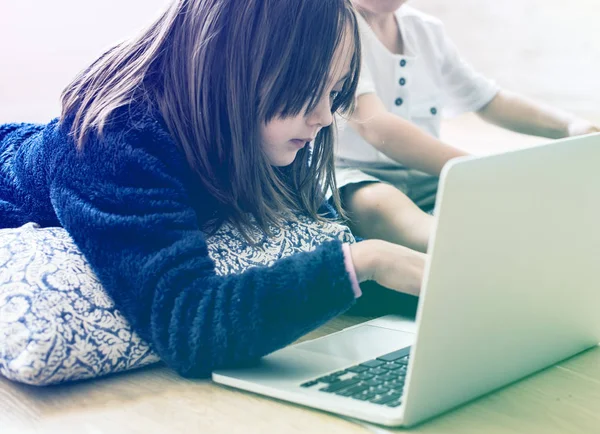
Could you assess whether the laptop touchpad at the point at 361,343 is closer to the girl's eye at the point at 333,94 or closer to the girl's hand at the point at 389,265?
the girl's hand at the point at 389,265

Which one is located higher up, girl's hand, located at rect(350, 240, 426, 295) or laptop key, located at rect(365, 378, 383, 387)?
girl's hand, located at rect(350, 240, 426, 295)

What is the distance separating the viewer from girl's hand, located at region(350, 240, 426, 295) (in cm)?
69

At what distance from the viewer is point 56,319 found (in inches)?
28.6

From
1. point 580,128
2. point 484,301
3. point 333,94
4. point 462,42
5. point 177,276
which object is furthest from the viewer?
point 462,42

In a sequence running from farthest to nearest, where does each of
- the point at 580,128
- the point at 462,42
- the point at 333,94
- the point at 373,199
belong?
1. the point at 462,42
2. the point at 580,128
3. the point at 373,199
4. the point at 333,94

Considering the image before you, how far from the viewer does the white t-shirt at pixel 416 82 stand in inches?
50.6

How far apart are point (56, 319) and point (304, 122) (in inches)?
12.9

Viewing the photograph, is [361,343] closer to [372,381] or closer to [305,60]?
[372,381]

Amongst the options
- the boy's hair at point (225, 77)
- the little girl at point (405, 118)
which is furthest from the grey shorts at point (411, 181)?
the boy's hair at point (225, 77)

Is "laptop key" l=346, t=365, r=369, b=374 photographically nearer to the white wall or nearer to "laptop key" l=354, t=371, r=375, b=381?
"laptop key" l=354, t=371, r=375, b=381

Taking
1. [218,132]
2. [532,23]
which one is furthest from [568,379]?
[532,23]

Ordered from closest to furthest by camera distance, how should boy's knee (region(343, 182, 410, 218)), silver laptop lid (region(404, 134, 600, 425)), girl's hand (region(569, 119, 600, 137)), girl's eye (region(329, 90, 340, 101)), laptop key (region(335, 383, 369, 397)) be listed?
1. silver laptop lid (region(404, 134, 600, 425))
2. laptop key (region(335, 383, 369, 397))
3. girl's eye (region(329, 90, 340, 101))
4. boy's knee (region(343, 182, 410, 218))
5. girl's hand (region(569, 119, 600, 137))

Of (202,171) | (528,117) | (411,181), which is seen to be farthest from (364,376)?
(528,117)

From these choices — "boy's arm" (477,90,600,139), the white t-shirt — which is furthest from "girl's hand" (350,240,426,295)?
"boy's arm" (477,90,600,139)
